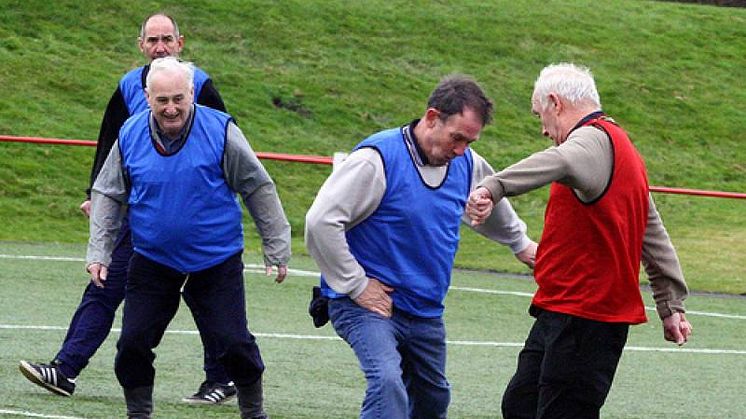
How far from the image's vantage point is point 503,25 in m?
32.0

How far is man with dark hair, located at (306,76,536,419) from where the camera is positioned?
6.38 m

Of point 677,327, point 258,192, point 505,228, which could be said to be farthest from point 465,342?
point 677,327

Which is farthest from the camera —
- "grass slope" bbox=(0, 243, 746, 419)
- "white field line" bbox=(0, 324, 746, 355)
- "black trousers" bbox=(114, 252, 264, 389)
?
"white field line" bbox=(0, 324, 746, 355)

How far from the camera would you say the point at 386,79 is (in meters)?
28.3

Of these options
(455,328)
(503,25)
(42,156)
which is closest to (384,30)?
(503,25)

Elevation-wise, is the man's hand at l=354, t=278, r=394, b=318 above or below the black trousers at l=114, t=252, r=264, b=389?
above

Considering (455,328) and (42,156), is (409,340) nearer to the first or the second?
(455,328)

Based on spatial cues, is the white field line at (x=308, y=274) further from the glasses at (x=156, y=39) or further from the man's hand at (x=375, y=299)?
the man's hand at (x=375, y=299)

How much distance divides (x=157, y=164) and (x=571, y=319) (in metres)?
1.88

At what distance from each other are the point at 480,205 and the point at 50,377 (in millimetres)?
3469

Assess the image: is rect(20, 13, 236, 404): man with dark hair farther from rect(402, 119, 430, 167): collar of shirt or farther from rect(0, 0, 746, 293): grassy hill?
rect(0, 0, 746, 293): grassy hill

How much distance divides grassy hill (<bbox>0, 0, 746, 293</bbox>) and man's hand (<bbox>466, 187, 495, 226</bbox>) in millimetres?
12592

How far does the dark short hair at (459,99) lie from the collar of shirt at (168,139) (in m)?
1.23

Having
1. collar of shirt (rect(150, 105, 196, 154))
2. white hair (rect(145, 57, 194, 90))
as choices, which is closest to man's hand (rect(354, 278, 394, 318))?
collar of shirt (rect(150, 105, 196, 154))
